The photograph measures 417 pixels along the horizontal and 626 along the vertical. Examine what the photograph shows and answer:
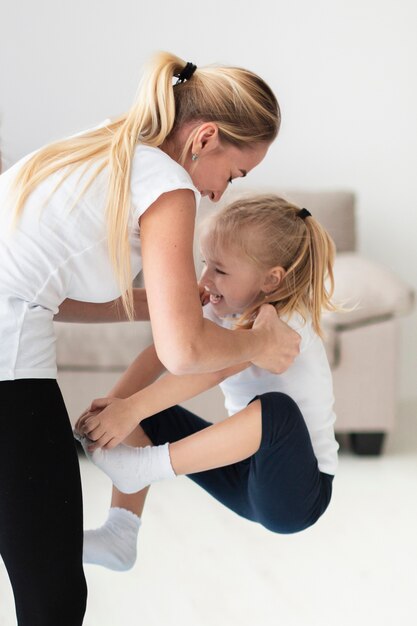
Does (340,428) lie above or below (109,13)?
below

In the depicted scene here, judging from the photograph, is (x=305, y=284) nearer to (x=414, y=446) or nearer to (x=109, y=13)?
(x=414, y=446)

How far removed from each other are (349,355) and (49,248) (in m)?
2.06

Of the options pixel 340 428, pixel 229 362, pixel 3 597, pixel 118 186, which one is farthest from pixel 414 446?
pixel 118 186

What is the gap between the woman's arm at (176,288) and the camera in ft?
4.07

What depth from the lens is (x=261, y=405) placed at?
1.60 meters

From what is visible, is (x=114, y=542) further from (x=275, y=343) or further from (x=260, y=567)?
(x=260, y=567)

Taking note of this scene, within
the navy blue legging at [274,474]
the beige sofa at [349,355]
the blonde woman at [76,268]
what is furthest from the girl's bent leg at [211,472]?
the beige sofa at [349,355]

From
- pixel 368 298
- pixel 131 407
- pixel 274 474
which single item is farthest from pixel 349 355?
pixel 131 407

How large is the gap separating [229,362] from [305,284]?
434 millimetres

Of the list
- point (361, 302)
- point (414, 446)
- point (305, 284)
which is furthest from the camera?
point (414, 446)

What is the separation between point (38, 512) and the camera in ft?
4.29

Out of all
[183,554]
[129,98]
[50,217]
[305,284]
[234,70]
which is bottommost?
[183,554]

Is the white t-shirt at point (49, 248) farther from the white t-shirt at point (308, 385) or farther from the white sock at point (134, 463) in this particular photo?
the white t-shirt at point (308, 385)

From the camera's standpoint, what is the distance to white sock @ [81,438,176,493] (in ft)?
5.16
